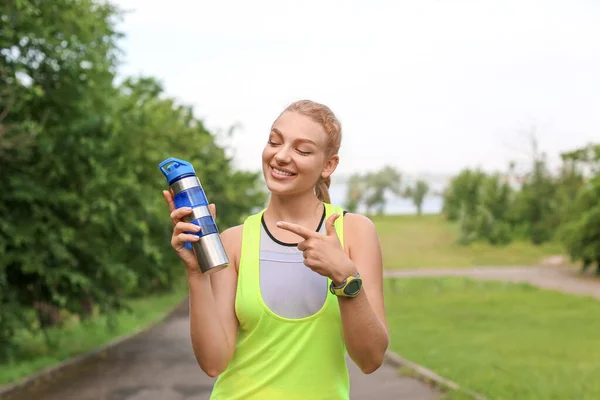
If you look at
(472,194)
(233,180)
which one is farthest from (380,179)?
(233,180)

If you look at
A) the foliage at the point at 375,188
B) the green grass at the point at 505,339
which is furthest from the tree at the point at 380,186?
the green grass at the point at 505,339

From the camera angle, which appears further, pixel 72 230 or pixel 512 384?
pixel 72 230

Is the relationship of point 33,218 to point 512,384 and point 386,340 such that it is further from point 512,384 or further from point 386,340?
point 386,340

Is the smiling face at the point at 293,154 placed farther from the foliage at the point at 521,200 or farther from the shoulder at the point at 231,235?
the foliage at the point at 521,200

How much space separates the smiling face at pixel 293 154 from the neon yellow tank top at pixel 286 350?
0.29 metres

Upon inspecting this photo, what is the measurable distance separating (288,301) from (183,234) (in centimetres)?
36

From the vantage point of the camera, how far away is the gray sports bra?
235cm

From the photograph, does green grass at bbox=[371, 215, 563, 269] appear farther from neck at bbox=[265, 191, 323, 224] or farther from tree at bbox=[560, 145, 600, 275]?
neck at bbox=[265, 191, 323, 224]

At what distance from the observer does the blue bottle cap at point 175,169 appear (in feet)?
7.66

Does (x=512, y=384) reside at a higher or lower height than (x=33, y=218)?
lower

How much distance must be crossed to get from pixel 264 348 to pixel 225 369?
172 mm

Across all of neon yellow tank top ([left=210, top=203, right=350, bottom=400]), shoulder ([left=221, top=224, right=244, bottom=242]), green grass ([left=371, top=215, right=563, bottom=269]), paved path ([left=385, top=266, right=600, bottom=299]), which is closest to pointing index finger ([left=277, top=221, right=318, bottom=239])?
neon yellow tank top ([left=210, top=203, right=350, bottom=400])

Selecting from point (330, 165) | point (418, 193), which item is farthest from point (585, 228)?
point (418, 193)

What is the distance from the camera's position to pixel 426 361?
1287cm
